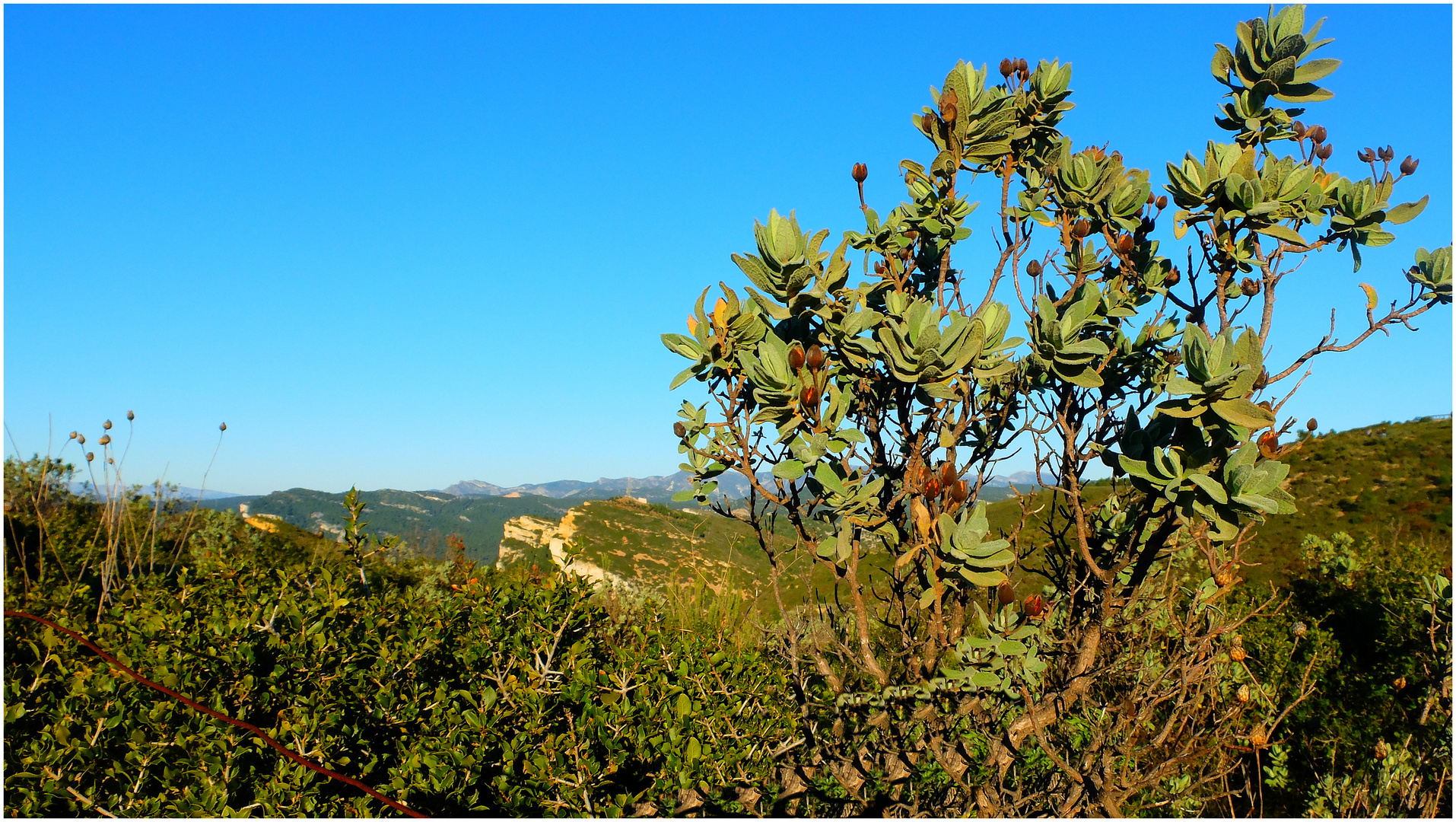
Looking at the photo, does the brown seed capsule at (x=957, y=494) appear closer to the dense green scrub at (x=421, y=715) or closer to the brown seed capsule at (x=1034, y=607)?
the brown seed capsule at (x=1034, y=607)

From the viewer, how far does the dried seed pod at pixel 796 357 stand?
6.08 ft

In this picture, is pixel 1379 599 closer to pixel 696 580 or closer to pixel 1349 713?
pixel 1349 713

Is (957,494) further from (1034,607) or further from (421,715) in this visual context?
(421,715)

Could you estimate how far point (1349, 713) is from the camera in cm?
527

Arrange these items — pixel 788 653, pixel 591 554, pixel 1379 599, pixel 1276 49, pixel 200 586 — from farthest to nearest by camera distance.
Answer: pixel 591 554
pixel 1379 599
pixel 200 586
pixel 788 653
pixel 1276 49

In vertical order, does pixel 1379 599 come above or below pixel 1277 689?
above

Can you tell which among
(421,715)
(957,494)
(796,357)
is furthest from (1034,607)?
(421,715)

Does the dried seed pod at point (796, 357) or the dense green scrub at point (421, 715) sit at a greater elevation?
the dried seed pod at point (796, 357)

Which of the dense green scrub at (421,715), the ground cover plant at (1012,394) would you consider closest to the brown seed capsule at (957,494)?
the ground cover plant at (1012,394)

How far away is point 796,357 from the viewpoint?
1.85m

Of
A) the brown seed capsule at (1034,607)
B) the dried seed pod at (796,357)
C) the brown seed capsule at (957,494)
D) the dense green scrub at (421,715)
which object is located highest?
the dried seed pod at (796,357)

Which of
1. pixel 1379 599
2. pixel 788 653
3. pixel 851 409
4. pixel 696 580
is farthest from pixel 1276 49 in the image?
pixel 1379 599

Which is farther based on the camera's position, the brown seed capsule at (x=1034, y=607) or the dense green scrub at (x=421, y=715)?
the dense green scrub at (x=421, y=715)

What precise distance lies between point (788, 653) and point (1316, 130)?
2.33 metres
